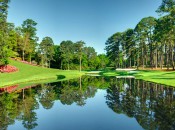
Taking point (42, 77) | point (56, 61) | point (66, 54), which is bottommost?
point (42, 77)

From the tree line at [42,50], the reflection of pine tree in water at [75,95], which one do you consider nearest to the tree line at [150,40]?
the tree line at [42,50]

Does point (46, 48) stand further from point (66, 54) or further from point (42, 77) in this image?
point (42, 77)

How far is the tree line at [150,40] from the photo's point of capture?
49.5 m

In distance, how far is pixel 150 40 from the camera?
88562mm

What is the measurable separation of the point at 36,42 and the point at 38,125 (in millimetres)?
92973

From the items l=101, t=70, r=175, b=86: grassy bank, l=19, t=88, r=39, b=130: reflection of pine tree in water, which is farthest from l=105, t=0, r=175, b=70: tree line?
l=19, t=88, r=39, b=130: reflection of pine tree in water

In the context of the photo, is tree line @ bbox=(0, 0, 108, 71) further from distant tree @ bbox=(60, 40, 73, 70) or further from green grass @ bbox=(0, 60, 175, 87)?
green grass @ bbox=(0, 60, 175, 87)

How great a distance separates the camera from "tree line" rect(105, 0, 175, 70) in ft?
162

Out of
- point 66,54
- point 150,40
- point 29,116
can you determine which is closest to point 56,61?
point 66,54

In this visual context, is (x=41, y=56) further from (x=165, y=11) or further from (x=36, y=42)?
(x=165, y=11)

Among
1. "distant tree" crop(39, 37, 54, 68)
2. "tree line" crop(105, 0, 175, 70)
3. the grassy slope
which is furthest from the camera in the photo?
"distant tree" crop(39, 37, 54, 68)

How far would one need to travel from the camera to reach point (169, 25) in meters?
48.3

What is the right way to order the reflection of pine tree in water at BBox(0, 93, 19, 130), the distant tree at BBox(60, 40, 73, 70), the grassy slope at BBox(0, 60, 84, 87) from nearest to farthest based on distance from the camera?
1. the reflection of pine tree in water at BBox(0, 93, 19, 130)
2. the grassy slope at BBox(0, 60, 84, 87)
3. the distant tree at BBox(60, 40, 73, 70)

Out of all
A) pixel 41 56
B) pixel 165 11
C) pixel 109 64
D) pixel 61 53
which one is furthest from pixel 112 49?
pixel 165 11
